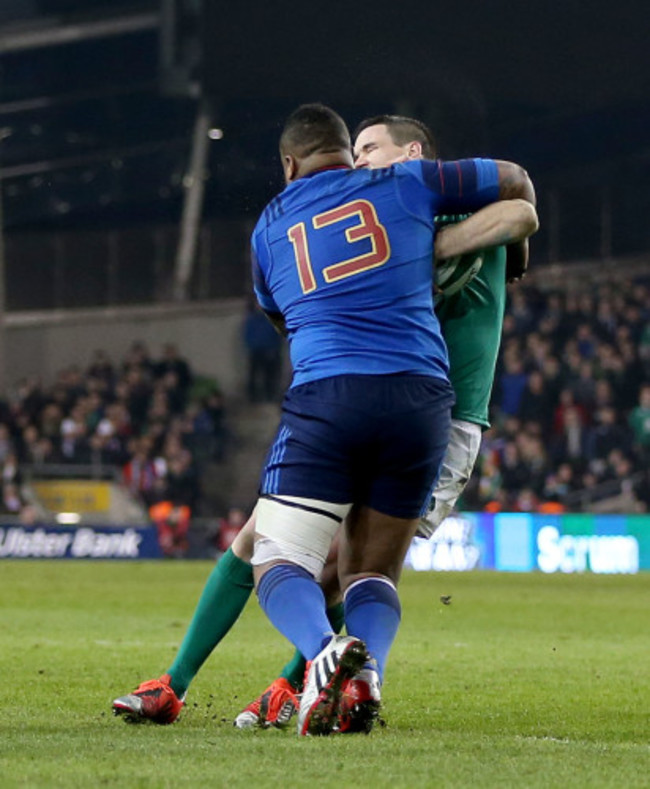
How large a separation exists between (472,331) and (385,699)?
178 cm

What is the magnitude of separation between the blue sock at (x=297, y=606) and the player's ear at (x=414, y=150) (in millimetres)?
1438

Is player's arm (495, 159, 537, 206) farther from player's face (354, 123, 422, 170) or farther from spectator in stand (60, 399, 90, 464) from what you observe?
spectator in stand (60, 399, 90, 464)

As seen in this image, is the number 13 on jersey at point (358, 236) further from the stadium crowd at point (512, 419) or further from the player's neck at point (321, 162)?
the stadium crowd at point (512, 419)

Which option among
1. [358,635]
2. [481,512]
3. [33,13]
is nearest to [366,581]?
[358,635]

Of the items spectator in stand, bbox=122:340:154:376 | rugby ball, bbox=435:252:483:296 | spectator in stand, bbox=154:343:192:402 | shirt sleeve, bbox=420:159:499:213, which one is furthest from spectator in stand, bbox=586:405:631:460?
shirt sleeve, bbox=420:159:499:213

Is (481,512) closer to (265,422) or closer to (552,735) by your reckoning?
(265,422)

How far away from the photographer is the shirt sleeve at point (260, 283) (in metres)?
5.19

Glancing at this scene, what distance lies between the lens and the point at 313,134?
5082mm

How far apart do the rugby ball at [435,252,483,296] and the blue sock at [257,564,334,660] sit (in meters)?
1.02

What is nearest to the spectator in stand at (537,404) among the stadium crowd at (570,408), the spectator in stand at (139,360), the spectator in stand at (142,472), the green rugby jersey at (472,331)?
the stadium crowd at (570,408)

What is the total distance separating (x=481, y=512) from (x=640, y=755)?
61.8ft

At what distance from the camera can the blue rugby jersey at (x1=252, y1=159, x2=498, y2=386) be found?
16.2ft

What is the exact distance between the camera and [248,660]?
8.58 metres

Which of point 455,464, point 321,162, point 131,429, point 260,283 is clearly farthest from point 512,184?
point 131,429
